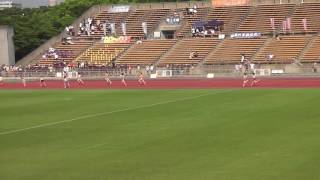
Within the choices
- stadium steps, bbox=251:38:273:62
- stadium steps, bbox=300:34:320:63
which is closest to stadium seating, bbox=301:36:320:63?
stadium steps, bbox=300:34:320:63

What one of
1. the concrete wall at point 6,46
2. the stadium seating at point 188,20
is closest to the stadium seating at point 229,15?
the stadium seating at point 188,20

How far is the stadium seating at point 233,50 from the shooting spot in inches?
2657

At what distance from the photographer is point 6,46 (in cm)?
8012

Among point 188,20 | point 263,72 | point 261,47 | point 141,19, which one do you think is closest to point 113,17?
point 141,19

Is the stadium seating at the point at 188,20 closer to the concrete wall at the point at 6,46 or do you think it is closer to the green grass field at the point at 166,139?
the concrete wall at the point at 6,46

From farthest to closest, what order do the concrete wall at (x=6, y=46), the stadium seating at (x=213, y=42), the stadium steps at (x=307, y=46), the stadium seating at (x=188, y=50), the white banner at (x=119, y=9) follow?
the white banner at (x=119, y=9) → the concrete wall at (x=6, y=46) → the stadium seating at (x=188, y=50) → the stadium seating at (x=213, y=42) → the stadium steps at (x=307, y=46)

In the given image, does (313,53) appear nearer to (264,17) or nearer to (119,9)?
(264,17)

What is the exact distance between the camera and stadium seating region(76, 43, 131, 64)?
75438mm

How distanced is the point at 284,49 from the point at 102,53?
21290 millimetres

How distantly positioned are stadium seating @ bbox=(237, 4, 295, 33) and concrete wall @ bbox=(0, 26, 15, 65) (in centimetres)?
2691

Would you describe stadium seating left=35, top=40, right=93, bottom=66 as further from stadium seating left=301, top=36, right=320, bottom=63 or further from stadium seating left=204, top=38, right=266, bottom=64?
stadium seating left=301, top=36, right=320, bottom=63

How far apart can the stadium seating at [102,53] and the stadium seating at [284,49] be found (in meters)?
17.3

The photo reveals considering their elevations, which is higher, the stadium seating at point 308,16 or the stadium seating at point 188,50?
the stadium seating at point 308,16

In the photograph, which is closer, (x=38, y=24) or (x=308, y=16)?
(x=308, y=16)
